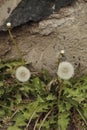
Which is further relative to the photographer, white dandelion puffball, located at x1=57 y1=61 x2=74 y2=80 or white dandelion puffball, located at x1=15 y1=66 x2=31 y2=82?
white dandelion puffball, located at x1=15 y1=66 x2=31 y2=82

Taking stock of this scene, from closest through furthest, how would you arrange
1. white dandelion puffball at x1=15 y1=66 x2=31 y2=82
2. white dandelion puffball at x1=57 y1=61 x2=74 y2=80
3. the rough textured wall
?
white dandelion puffball at x1=57 y1=61 x2=74 y2=80
white dandelion puffball at x1=15 y1=66 x2=31 y2=82
the rough textured wall

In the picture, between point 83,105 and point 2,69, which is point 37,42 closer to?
point 2,69

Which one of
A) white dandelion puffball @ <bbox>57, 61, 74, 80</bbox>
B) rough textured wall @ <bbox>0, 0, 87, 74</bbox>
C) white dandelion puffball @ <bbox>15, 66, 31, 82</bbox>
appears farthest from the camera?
rough textured wall @ <bbox>0, 0, 87, 74</bbox>

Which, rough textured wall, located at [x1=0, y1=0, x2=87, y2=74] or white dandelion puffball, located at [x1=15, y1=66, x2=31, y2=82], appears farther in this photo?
rough textured wall, located at [x1=0, y1=0, x2=87, y2=74]

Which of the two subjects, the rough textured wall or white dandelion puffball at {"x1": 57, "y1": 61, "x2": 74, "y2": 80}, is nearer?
white dandelion puffball at {"x1": 57, "y1": 61, "x2": 74, "y2": 80}

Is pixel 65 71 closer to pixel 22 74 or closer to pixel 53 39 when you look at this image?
pixel 22 74

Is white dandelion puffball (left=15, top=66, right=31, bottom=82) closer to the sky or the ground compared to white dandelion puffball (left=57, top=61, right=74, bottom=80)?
closer to the ground

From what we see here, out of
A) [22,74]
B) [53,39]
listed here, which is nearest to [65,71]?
[22,74]

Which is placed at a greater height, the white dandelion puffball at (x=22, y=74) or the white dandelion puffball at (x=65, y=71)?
the white dandelion puffball at (x=65, y=71)
